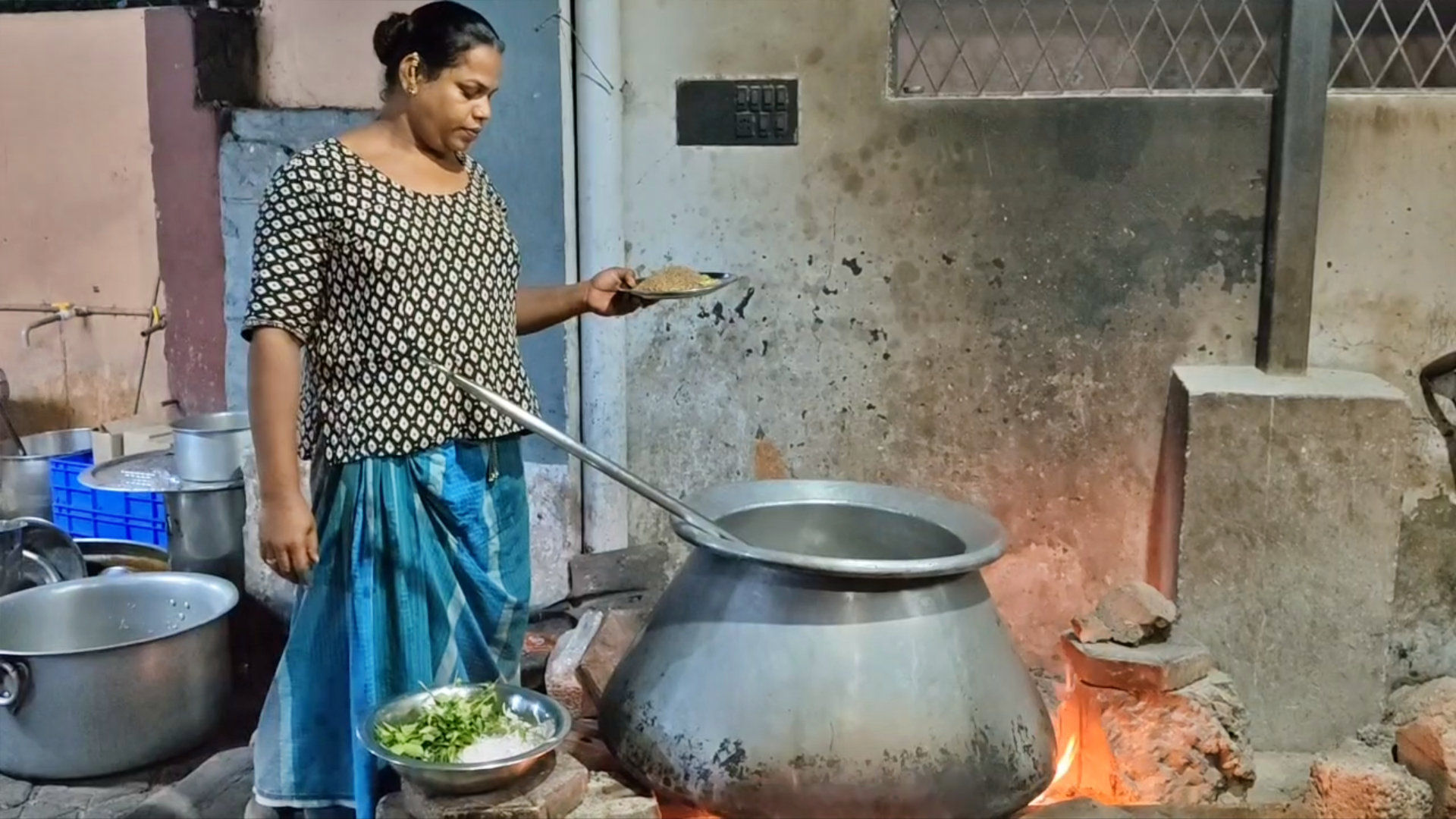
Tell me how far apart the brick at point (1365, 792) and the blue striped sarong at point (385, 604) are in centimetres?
210

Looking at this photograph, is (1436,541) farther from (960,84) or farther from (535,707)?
(535,707)

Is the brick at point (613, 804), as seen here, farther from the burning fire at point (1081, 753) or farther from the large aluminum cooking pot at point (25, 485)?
the large aluminum cooking pot at point (25, 485)

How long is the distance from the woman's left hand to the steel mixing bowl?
96cm

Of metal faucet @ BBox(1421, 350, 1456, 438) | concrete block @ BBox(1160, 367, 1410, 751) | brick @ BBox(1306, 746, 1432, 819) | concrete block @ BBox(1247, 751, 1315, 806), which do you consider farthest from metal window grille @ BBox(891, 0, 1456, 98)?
brick @ BBox(1306, 746, 1432, 819)

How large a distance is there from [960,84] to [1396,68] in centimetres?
160

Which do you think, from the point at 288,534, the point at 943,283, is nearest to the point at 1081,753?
the point at 943,283

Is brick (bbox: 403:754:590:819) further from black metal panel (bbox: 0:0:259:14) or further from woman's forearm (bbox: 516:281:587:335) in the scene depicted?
black metal panel (bbox: 0:0:259:14)

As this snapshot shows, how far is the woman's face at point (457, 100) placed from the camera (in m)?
2.66

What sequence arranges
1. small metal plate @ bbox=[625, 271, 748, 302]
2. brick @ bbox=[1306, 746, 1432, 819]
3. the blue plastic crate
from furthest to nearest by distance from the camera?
the blue plastic crate, brick @ bbox=[1306, 746, 1432, 819], small metal plate @ bbox=[625, 271, 748, 302]

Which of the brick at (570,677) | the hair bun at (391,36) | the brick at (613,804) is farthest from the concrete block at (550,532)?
the hair bun at (391,36)

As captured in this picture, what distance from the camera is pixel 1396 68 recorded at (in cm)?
464

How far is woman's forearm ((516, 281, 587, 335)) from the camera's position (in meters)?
3.18

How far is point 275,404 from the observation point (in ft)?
8.34

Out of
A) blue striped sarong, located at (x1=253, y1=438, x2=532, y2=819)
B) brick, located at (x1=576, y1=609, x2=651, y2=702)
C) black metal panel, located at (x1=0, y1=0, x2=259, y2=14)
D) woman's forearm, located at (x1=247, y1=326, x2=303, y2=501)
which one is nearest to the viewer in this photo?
woman's forearm, located at (x1=247, y1=326, x2=303, y2=501)
